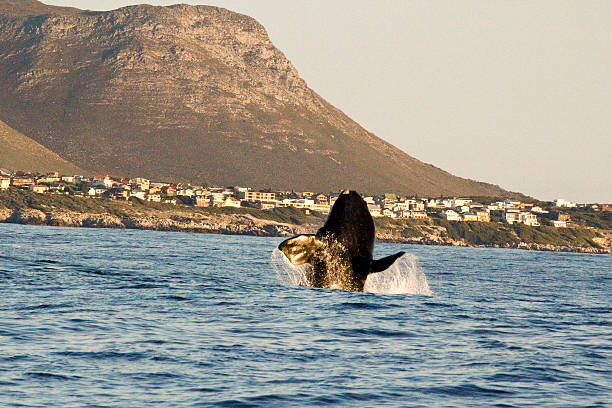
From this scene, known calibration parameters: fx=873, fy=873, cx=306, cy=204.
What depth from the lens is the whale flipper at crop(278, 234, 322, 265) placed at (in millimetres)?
26062

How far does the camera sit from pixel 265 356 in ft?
67.4

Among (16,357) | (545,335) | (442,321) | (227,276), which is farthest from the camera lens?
(227,276)

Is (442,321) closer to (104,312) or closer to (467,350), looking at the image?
(467,350)

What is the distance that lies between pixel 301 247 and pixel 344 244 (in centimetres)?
165

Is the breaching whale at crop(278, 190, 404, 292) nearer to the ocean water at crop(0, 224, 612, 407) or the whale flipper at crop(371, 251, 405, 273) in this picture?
the whale flipper at crop(371, 251, 405, 273)

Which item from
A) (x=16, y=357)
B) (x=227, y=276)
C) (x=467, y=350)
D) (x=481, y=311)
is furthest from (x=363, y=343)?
(x=227, y=276)

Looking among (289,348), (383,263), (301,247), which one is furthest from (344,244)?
(289,348)

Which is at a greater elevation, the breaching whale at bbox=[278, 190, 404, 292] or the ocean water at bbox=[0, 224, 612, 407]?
the breaching whale at bbox=[278, 190, 404, 292]

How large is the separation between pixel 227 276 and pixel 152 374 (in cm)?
2932

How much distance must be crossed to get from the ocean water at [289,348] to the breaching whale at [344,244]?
149 centimetres

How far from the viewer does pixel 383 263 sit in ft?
89.5

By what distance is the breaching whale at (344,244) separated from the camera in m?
27.2

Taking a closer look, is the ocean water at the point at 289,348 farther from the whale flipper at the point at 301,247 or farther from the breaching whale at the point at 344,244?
the whale flipper at the point at 301,247

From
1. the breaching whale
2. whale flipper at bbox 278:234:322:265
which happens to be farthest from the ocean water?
whale flipper at bbox 278:234:322:265
